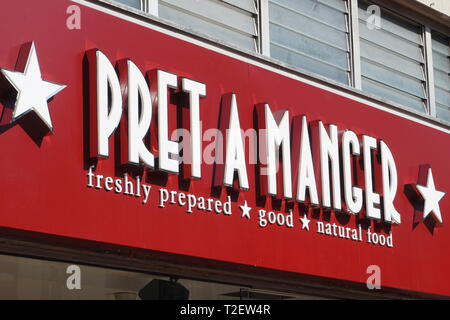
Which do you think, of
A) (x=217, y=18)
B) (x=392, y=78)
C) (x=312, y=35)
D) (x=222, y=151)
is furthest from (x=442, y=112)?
(x=222, y=151)

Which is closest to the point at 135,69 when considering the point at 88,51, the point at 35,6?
the point at 88,51

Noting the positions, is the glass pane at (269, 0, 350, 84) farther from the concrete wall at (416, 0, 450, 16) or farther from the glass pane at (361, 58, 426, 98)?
the concrete wall at (416, 0, 450, 16)

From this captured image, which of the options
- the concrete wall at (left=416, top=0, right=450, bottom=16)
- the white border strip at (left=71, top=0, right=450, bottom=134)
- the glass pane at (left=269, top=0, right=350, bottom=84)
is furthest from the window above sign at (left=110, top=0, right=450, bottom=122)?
the concrete wall at (left=416, top=0, right=450, bottom=16)

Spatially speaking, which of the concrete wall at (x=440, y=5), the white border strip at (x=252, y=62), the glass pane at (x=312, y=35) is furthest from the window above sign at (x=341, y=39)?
the concrete wall at (x=440, y=5)

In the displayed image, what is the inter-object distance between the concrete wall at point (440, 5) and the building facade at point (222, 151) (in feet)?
0.09

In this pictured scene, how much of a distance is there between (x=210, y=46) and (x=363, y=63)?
313cm

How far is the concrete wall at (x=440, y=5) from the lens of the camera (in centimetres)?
1375

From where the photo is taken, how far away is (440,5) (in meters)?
13.9

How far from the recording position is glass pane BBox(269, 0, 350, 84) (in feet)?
38.9

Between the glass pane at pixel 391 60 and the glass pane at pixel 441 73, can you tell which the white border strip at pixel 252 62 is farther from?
the glass pane at pixel 391 60

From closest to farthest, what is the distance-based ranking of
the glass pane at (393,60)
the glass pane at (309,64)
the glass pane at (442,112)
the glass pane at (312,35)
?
the glass pane at (309,64)
the glass pane at (312,35)
the glass pane at (393,60)
the glass pane at (442,112)

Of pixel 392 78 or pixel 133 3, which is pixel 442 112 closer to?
pixel 392 78

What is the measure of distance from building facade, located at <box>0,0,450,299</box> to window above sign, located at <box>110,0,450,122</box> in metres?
0.02
